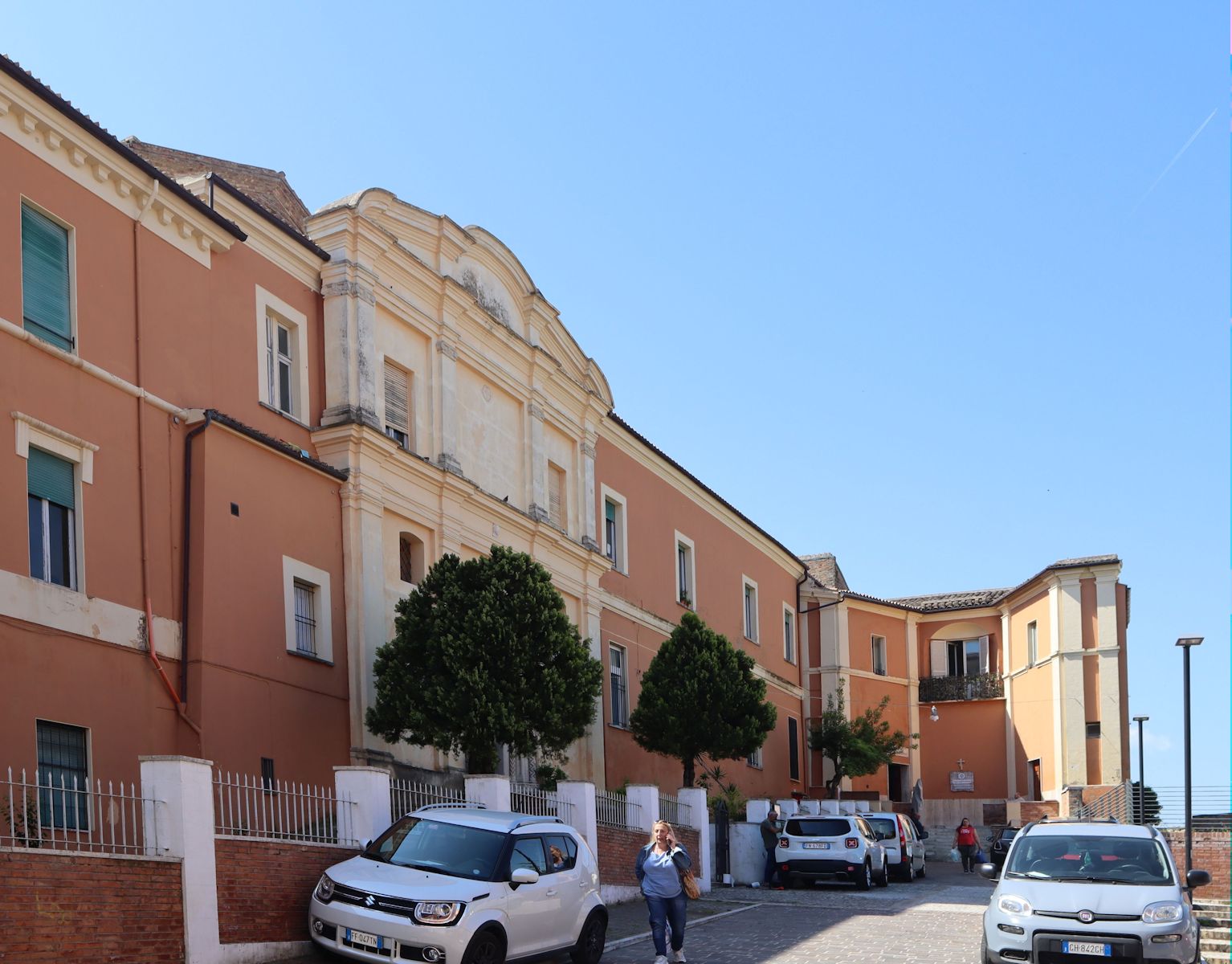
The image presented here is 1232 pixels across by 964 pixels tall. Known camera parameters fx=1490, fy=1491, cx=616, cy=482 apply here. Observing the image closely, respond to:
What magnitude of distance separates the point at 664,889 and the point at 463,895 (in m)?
2.59

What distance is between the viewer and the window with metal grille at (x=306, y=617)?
823 inches

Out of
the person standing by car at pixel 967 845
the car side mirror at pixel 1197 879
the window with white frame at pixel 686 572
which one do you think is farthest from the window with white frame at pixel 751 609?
the car side mirror at pixel 1197 879

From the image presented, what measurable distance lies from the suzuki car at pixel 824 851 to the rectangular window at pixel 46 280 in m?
15.2

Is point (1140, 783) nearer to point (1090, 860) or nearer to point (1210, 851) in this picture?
point (1210, 851)

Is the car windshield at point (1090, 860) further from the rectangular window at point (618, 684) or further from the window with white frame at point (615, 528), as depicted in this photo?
the window with white frame at point (615, 528)

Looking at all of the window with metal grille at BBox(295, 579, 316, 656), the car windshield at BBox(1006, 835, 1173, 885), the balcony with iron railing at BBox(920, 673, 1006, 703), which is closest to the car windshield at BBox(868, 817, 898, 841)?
the window with metal grille at BBox(295, 579, 316, 656)

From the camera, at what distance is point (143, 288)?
61.2 ft

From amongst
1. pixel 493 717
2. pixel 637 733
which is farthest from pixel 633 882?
pixel 637 733

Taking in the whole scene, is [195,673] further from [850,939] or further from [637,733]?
[637,733]

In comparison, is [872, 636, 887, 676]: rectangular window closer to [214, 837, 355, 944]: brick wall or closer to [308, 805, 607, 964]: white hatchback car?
[308, 805, 607, 964]: white hatchback car

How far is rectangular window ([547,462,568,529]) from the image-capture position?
29531mm

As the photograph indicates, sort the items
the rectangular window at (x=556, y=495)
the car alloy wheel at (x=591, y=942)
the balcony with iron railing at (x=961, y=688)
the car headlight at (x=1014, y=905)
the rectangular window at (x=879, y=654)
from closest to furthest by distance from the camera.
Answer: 1. the car headlight at (x=1014, y=905)
2. the car alloy wheel at (x=591, y=942)
3. the rectangular window at (x=556, y=495)
4. the balcony with iron railing at (x=961, y=688)
5. the rectangular window at (x=879, y=654)

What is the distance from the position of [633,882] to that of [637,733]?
256 inches

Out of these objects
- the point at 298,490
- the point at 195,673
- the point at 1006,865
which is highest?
the point at 298,490
